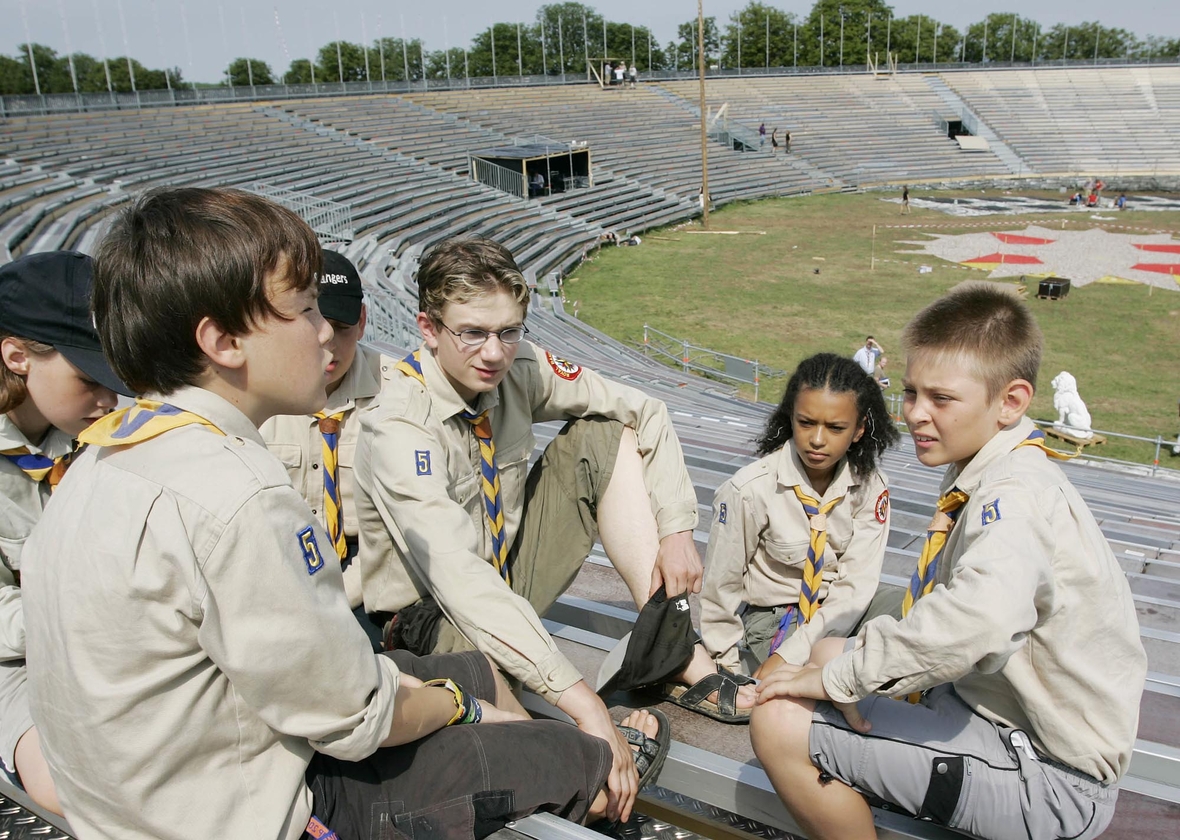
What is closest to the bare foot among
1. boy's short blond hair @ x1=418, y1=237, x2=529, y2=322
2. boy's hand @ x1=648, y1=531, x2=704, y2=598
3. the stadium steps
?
boy's hand @ x1=648, y1=531, x2=704, y2=598

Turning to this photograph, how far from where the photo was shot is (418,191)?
87.6 ft

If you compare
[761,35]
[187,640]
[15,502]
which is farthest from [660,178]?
[761,35]

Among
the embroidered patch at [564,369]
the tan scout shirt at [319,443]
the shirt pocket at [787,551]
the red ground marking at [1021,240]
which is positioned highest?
the embroidered patch at [564,369]

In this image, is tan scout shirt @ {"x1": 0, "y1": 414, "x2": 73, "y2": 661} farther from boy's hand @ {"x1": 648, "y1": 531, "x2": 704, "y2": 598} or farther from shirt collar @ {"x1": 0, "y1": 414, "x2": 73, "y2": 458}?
boy's hand @ {"x1": 648, "y1": 531, "x2": 704, "y2": 598}

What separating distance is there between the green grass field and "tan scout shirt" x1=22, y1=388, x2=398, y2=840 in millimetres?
12238

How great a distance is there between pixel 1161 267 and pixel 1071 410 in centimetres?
1532

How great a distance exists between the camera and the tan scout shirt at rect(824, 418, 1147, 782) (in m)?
1.80

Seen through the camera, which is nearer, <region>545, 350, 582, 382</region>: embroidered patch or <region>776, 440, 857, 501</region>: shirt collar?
<region>545, 350, 582, 382</region>: embroidered patch

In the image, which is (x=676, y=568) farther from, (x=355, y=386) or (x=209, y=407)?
(x=209, y=407)

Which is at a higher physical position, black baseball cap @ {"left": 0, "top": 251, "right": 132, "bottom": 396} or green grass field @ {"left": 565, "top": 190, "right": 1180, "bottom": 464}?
black baseball cap @ {"left": 0, "top": 251, "right": 132, "bottom": 396}

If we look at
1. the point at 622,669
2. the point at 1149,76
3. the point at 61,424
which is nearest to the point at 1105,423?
→ the point at 622,669

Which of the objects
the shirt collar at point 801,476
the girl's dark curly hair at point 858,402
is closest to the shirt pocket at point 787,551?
the shirt collar at point 801,476

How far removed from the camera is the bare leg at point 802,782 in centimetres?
197

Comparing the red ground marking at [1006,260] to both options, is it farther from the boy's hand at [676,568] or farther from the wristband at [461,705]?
the wristband at [461,705]
